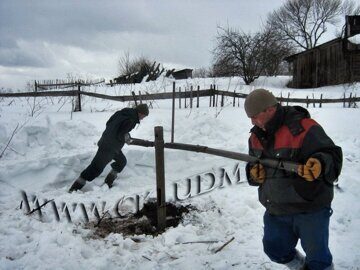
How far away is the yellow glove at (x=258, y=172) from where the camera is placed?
308cm

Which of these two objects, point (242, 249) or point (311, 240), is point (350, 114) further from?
point (311, 240)

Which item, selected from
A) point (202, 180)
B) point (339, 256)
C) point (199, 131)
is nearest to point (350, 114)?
point (199, 131)

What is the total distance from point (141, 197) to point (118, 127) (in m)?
1.20

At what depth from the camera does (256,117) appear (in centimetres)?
295

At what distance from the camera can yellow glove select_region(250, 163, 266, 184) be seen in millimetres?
3080

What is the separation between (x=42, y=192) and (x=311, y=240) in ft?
14.8

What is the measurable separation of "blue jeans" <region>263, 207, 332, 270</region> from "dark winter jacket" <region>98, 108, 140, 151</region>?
333 centimetres

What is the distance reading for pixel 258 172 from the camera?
3.09 metres

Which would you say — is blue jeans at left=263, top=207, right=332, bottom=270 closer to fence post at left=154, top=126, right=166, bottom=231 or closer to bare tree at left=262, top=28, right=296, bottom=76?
fence post at left=154, top=126, right=166, bottom=231

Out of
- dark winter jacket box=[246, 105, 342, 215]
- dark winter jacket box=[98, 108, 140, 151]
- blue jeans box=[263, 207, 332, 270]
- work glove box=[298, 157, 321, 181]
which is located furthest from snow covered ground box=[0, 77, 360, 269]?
work glove box=[298, 157, 321, 181]

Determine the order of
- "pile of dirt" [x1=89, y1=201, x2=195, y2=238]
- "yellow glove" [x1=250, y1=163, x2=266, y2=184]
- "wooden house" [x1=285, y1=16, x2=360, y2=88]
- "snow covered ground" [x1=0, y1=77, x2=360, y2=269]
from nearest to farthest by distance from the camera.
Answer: "yellow glove" [x1=250, y1=163, x2=266, y2=184], "snow covered ground" [x1=0, y1=77, x2=360, y2=269], "pile of dirt" [x1=89, y1=201, x2=195, y2=238], "wooden house" [x1=285, y1=16, x2=360, y2=88]

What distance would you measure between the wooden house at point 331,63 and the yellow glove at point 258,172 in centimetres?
2147

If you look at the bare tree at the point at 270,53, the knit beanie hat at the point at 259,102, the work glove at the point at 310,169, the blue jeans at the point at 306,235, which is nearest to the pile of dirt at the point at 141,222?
the blue jeans at the point at 306,235

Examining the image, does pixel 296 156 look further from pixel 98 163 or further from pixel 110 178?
pixel 110 178
